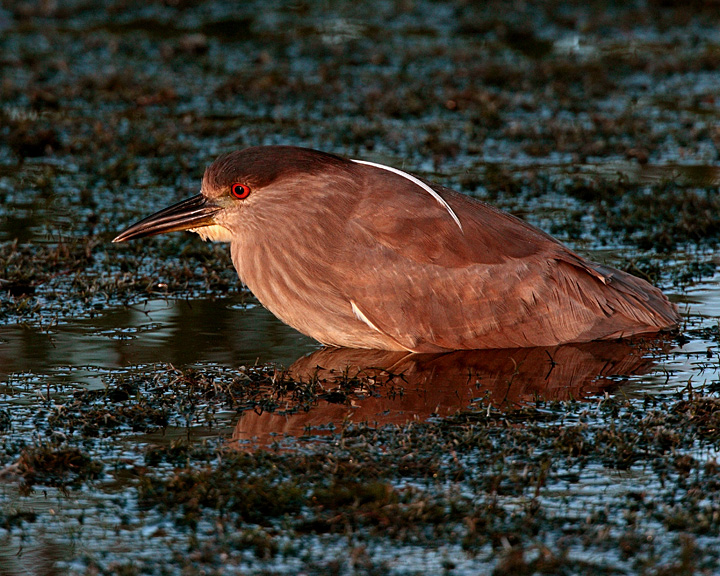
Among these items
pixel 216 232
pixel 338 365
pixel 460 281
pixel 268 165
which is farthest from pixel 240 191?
pixel 460 281

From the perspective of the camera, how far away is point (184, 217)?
23.2 feet

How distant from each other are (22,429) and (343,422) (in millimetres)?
1553

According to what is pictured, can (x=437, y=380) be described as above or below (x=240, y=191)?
below

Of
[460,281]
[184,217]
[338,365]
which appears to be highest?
[184,217]

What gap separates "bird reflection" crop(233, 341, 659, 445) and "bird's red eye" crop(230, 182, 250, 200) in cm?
106

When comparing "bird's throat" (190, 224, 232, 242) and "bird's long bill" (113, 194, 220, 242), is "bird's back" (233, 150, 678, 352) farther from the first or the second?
"bird's long bill" (113, 194, 220, 242)

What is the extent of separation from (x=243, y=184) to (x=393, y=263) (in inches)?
42.4

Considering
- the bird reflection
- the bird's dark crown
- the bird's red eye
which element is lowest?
the bird reflection

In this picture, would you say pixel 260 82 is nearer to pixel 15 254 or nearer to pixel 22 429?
pixel 15 254

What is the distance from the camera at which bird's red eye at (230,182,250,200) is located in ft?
22.8

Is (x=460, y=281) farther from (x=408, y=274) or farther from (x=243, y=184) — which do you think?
(x=243, y=184)

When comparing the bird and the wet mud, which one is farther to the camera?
the bird

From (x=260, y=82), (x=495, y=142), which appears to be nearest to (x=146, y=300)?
(x=495, y=142)

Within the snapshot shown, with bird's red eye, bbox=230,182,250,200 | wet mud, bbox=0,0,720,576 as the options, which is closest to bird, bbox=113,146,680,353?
bird's red eye, bbox=230,182,250,200
